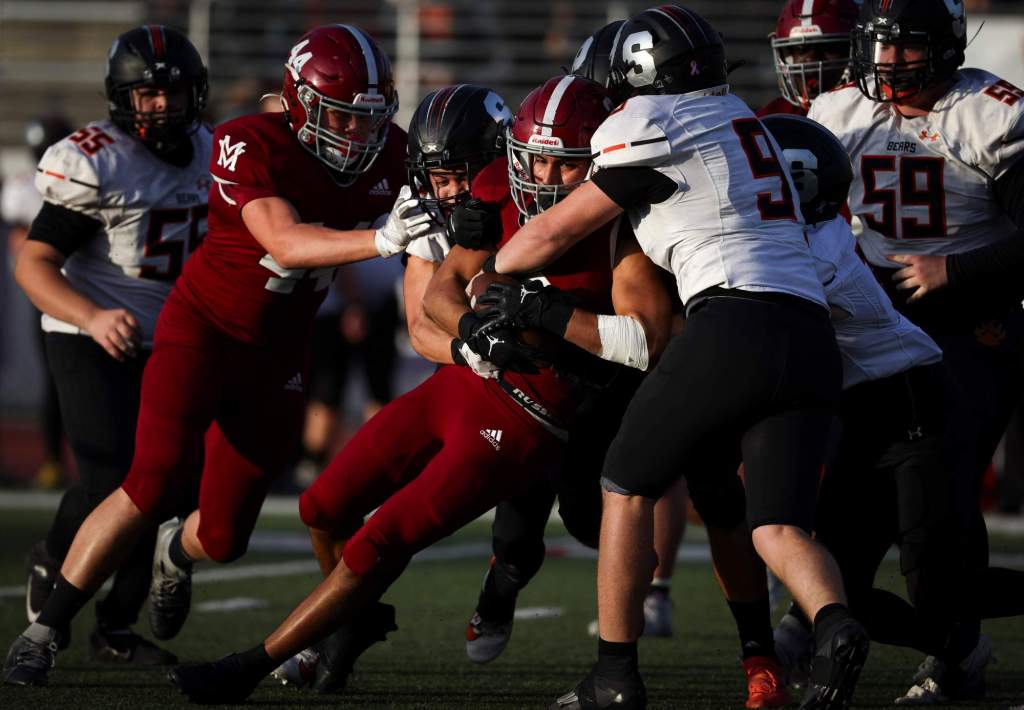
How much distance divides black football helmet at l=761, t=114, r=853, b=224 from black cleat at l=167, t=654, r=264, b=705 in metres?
1.74

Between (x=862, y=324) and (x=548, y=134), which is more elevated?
(x=548, y=134)

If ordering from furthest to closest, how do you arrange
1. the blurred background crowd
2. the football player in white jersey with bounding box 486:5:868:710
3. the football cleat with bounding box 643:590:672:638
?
the blurred background crowd → the football cleat with bounding box 643:590:672:638 → the football player in white jersey with bounding box 486:5:868:710

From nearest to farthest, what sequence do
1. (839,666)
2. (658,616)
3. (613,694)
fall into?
(839,666), (613,694), (658,616)

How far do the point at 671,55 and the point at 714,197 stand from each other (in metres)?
0.51

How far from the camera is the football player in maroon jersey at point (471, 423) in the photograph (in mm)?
3611

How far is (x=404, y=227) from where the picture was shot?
3.82 meters

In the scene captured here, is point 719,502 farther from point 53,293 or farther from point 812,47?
point 53,293

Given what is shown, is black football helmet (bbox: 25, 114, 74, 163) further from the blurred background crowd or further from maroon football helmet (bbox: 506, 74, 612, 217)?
maroon football helmet (bbox: 506, 74, 612, 217)

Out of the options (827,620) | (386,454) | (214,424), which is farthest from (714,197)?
(214,424)

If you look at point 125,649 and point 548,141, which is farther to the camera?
point 125,649

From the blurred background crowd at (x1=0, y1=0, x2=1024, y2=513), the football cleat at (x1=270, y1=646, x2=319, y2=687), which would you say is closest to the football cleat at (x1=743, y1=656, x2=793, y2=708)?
the football cleat at (x1=270, y1=646, x2=319, y2=687)

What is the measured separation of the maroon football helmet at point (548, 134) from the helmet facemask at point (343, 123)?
687 mm

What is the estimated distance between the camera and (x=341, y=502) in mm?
3852

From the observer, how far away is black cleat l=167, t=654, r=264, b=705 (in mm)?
3736
